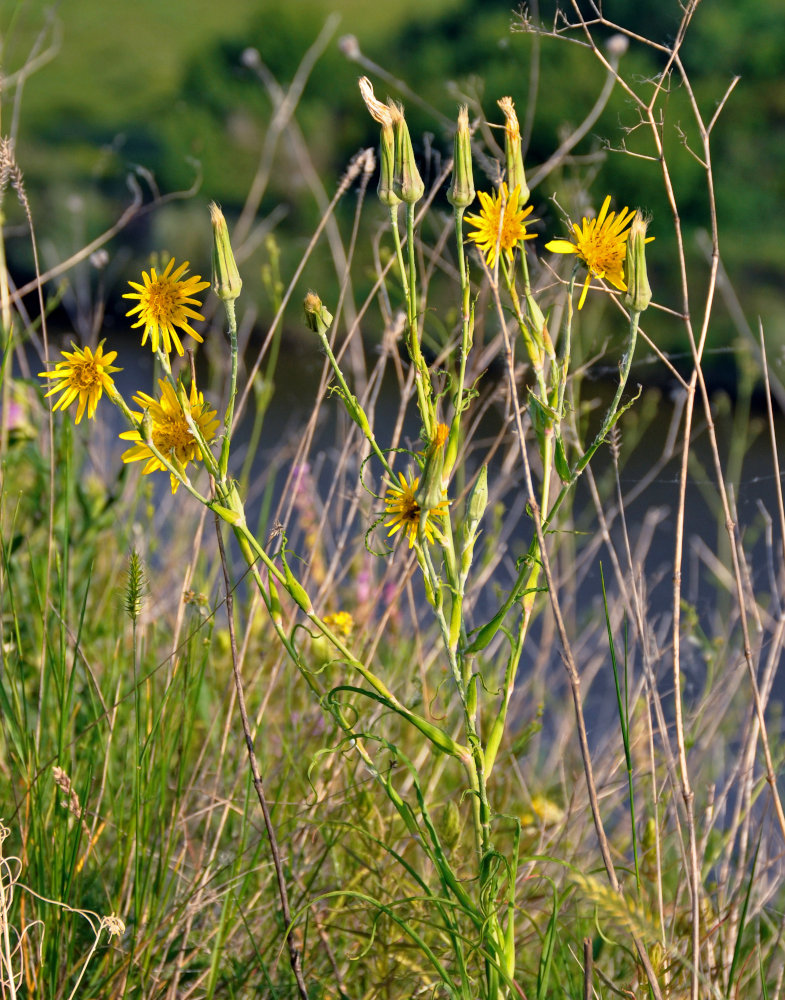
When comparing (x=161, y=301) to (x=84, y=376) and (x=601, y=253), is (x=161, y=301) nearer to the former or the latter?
(x=84, y=376)

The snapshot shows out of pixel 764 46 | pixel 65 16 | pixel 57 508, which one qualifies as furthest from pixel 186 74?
pixel 65 16

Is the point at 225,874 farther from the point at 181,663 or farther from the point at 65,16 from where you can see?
the point at 65,16

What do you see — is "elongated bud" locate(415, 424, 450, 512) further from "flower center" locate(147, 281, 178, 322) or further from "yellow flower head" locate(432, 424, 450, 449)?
"flower center" locate(147, 281, 178, 322)

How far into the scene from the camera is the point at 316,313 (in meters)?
0.40

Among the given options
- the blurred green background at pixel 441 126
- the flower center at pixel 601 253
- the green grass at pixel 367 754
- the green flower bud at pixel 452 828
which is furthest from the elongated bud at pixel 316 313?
the blurred green background at pixel 441 126

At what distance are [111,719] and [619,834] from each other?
1.89 ft

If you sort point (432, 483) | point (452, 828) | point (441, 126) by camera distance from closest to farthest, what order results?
1. point (432, 483)
2. point (452, 828)
3. point (441, 126)

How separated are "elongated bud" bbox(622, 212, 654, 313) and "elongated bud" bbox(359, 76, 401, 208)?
0.10 m

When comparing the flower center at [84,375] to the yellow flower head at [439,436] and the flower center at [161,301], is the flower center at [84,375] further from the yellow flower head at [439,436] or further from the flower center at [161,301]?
the yellow flower head at [439,436]

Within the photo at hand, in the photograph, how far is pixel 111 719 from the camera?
60 centimetres

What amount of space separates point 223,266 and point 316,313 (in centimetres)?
4

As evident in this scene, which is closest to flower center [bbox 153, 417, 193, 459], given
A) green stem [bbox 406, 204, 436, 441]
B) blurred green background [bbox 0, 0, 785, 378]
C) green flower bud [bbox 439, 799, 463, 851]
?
green stem [bbox 406, 204, 436, 441]

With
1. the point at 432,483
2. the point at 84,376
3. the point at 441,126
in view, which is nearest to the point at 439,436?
the point at 432,483

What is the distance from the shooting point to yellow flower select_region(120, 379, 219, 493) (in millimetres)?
389
